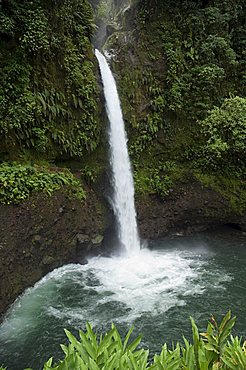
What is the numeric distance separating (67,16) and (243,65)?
684cm

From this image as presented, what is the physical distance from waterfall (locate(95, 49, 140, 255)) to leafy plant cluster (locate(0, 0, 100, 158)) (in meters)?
0.86

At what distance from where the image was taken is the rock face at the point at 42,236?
7.51 metres

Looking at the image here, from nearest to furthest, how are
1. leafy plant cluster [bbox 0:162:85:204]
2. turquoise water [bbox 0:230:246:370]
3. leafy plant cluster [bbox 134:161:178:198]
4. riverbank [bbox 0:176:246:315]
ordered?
turquoise water [bbox 0:230:246:370] → riverbank [bbox 0:176:246:315] → leafy plant cluster [bbox 0:162:85:204] → leafy plant cluster [bbox 134:161:178:198]

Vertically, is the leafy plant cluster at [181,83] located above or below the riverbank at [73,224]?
above

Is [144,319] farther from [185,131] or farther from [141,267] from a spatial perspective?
[185,131]

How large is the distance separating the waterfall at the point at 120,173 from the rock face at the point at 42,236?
841 mm

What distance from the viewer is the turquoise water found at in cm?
661

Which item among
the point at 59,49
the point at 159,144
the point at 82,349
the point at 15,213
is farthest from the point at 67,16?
the point at 82,349

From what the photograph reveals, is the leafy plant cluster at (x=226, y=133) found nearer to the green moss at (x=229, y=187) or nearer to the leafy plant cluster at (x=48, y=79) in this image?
the green moss at (x=229, y=187)

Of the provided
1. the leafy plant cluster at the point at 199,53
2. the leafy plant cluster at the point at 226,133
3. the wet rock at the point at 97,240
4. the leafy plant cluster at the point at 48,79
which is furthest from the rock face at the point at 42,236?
the leafy plant cluster at the point at 199,53

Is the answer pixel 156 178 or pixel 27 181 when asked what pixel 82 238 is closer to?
pixel 27 181

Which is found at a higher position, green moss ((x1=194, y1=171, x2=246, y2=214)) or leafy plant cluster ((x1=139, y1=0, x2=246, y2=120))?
leafy plant cluster ((x1=139, y1=0, x2=246, y2=120))

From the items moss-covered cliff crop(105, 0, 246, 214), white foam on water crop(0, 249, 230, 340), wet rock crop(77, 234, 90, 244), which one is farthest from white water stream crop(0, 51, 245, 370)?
moss-covered cliff crop(105, 0, 246, 214)

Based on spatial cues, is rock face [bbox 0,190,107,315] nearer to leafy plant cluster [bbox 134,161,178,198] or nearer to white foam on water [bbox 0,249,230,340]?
white foam on water [bbox 0,249,230,340]
